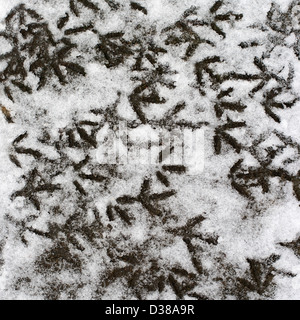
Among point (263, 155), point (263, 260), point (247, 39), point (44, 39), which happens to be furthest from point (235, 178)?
point (44, 39)

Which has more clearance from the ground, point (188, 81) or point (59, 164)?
point (188, 81)

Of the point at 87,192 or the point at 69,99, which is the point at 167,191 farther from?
the point at 69,99

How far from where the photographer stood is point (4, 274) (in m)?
1.14

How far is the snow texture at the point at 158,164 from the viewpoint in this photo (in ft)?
3.59

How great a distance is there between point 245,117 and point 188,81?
A: 0.18 m

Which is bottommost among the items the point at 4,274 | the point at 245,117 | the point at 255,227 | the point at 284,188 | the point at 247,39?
the point at 4,274

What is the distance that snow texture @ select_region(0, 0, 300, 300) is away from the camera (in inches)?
43.1

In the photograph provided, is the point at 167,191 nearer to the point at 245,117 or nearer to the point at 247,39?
the point at 245,117

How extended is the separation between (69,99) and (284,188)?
0.62m

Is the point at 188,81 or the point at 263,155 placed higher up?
the point at 188,81

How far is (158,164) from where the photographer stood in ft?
3.61

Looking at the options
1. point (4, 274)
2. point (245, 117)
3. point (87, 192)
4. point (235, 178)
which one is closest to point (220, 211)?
point (235, 178)

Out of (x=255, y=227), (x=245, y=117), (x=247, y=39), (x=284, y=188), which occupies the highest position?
(x=247, y=39)

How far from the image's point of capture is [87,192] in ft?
3.65
